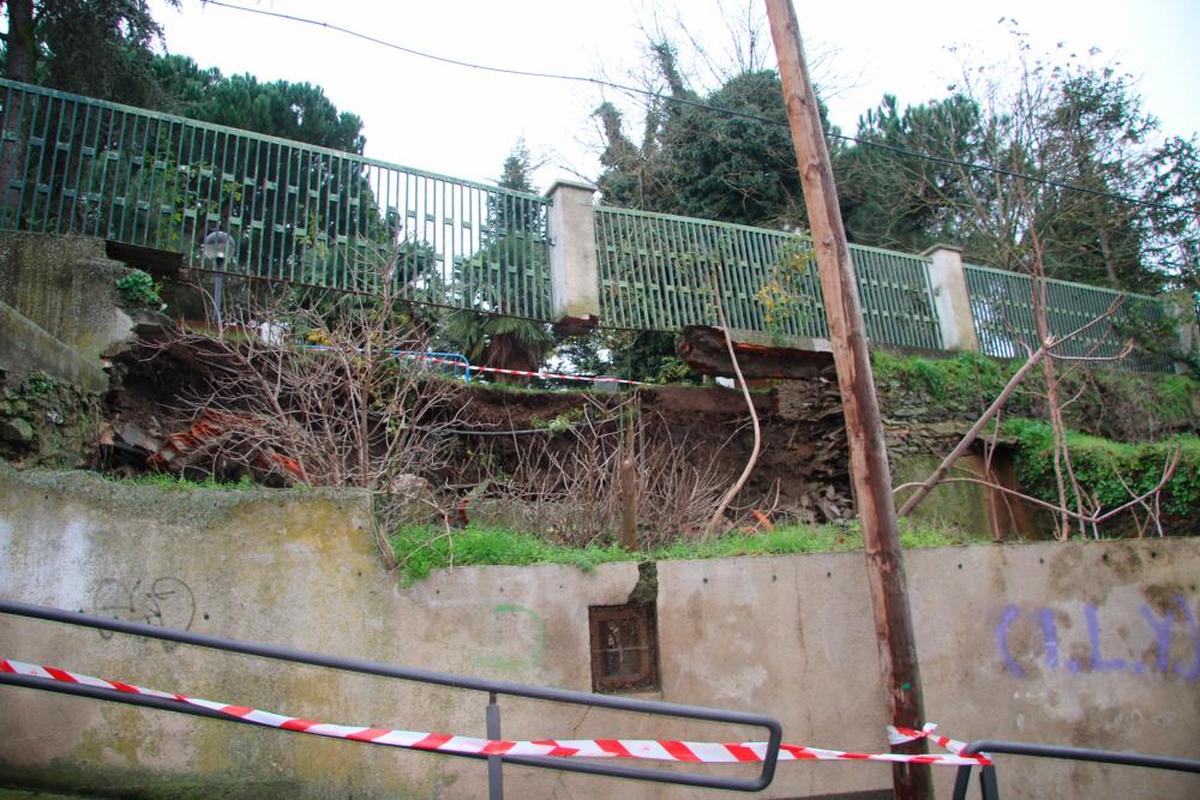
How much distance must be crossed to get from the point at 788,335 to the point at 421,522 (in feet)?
20.4

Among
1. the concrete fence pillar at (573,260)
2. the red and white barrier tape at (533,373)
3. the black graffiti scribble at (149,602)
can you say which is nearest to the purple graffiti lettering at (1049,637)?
the red and white barrier tape at (533,373)

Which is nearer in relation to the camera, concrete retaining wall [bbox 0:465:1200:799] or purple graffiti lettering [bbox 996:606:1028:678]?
concrete retaining wall [bbox 0:465:1200:799]

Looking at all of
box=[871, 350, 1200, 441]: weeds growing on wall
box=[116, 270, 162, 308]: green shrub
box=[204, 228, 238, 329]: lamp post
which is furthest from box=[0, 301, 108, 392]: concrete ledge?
box=[871, 350, 1200, 441]: weeds growing on wall

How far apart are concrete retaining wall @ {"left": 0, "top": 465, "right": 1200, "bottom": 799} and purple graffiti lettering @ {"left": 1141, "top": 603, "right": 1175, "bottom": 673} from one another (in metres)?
0.02

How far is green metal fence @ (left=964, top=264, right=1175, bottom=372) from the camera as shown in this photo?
12.6 meters

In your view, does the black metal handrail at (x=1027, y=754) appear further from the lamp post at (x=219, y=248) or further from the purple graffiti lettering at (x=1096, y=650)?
the lamp post at (x=219, y=248)

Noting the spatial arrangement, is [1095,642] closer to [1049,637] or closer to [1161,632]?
[1049,637]

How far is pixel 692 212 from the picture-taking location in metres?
18.7

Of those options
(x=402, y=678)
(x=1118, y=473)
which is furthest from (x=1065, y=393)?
(x=402, y=678)

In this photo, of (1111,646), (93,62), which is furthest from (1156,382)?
(93,62)

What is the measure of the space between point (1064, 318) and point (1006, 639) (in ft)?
31.5

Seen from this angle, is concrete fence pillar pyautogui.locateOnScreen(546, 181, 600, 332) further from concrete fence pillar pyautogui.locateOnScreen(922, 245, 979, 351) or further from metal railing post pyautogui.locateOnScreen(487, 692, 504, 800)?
metal railing post pyautogui.locateOnScreen(487, 692, 504, 800)

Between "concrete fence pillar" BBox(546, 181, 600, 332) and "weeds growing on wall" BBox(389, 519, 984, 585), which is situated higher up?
"concrete fence pillar" BBox(546, 181, 600, 332)

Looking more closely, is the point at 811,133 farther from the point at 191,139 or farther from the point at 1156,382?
the point at 1156,382
